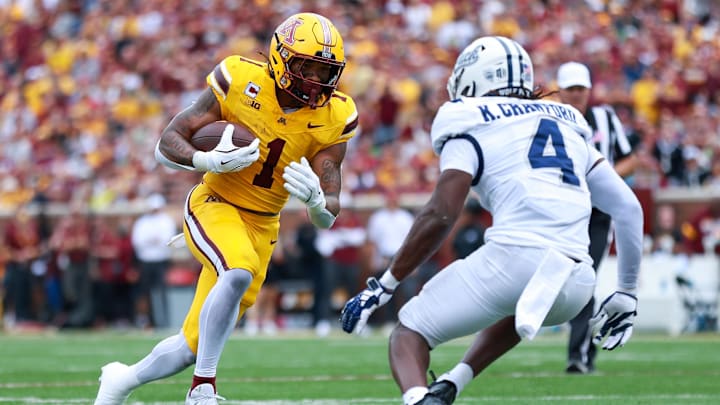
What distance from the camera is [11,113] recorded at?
19453 mm

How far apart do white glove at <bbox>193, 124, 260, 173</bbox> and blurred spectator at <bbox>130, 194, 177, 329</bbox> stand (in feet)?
33.5

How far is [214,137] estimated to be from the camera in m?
5.58

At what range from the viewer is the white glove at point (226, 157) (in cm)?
532

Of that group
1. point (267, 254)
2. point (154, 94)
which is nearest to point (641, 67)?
point (154, 94)

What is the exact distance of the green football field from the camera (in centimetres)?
657

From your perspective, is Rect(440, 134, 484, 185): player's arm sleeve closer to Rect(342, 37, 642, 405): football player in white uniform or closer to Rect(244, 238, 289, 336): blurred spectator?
Rect(342, 37, 642, 405): football player in white uniform

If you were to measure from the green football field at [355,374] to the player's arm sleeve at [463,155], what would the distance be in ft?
7.13

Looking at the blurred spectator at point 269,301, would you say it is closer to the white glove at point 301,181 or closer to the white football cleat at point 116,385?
the white football cleat at point 116,385

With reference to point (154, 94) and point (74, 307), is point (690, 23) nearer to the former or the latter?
point (154, 94)

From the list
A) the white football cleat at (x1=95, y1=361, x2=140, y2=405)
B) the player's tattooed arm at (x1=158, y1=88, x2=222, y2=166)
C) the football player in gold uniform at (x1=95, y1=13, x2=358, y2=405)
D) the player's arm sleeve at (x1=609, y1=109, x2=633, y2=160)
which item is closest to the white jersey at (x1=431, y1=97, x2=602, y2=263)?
the football player in gold uniform at (x1=95, y1=13, x2=358, y2=405)

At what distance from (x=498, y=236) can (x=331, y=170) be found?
1.52 m

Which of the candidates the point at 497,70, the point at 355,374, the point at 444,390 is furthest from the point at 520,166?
the point at 355,374

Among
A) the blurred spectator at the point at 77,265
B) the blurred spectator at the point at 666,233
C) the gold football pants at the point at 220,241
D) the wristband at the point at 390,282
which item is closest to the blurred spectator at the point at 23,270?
Result: the blurred spectator at the point at 77,265

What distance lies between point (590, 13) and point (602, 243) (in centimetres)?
882
